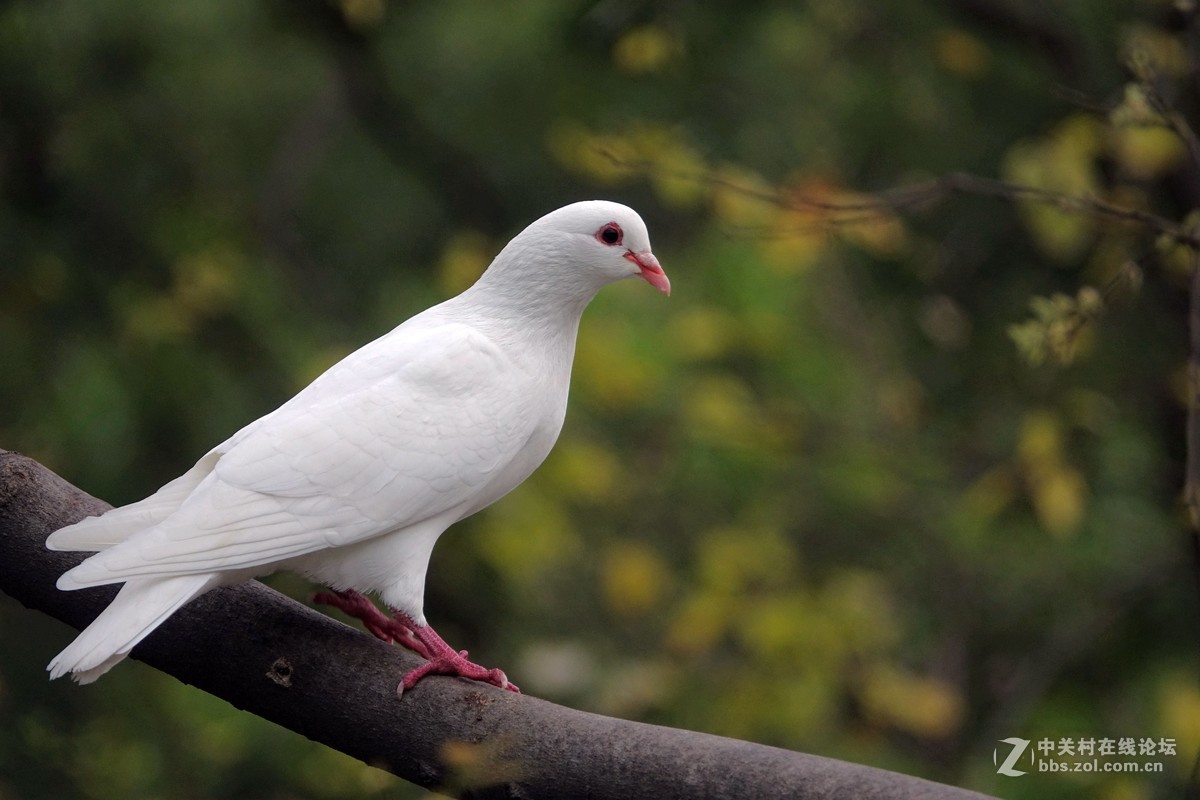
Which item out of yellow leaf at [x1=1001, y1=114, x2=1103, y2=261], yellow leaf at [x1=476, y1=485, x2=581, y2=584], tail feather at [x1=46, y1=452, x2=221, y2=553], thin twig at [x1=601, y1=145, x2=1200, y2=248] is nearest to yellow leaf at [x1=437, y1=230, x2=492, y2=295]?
yellow leaf at [x1=476, y1=485, x2=581, y2=584]

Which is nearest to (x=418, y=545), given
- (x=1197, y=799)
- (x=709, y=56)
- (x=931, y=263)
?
(x=1197, y=799)

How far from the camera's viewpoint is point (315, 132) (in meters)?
9.09

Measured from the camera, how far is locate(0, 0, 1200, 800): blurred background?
605cm

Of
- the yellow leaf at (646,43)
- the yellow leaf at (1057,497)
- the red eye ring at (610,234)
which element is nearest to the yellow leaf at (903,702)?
the yellow leaf at (1057,497)

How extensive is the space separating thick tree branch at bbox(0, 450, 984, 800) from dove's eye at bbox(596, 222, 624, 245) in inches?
49.1

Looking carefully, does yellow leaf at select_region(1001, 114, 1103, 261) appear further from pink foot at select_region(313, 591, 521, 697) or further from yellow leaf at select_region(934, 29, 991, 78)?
pink foot at select_region(313, 591, 521, 697)

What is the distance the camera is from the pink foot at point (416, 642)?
3.35 meters

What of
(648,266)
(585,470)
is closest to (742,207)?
(585,470)

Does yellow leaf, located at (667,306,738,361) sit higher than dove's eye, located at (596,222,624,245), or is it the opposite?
dove's eye, located at (596,222,624,245)

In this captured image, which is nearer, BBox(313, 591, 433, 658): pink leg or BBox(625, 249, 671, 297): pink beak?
BBox(313, 591, 433, 658): pink leg

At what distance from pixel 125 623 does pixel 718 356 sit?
4471mm

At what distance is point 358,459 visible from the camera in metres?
3.49

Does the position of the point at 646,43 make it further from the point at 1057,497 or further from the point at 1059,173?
the point at 1057,497

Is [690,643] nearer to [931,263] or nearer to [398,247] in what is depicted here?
[931,263]
